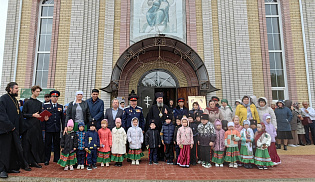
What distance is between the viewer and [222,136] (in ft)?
19.1

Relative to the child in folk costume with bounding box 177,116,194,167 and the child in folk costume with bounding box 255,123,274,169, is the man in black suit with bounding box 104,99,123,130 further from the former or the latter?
the child in folk costume with bounding box 255,123,274,169

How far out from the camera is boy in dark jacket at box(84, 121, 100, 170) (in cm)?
532

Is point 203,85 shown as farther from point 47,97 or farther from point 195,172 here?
point 47,97

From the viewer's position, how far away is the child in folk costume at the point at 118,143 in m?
5.67

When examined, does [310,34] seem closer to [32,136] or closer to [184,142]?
[184,142]

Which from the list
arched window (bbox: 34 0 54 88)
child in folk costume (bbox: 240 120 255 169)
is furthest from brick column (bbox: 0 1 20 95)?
child in folk costume (bbox: 240 120 255 169)

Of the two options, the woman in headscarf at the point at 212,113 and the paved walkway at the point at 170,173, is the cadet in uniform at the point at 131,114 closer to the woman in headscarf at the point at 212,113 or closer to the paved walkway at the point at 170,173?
the paved walkway at the point at 170,173

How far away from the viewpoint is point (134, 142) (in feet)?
19.3

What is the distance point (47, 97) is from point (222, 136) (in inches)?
197

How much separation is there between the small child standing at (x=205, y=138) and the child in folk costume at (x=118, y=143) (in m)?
2.08

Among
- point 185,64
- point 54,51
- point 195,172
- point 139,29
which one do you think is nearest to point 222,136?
point 195,172

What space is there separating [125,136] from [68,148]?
147 centimetres

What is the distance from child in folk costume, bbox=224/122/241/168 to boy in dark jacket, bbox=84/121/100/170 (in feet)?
11.1

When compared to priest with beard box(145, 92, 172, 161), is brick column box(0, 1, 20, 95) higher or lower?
higher
